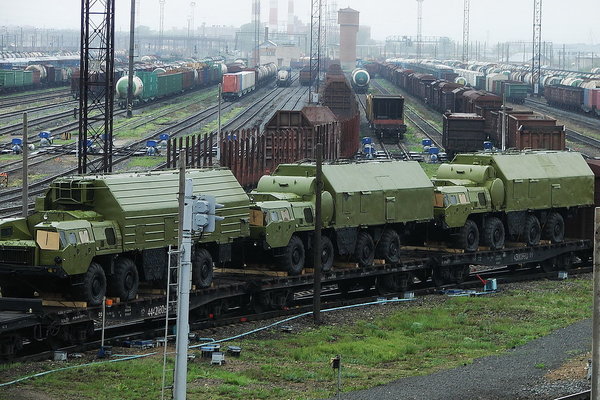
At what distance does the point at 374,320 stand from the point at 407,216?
A: 5.82m

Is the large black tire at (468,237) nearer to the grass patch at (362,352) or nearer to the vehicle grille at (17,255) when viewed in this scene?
the grass patch at (362,352)

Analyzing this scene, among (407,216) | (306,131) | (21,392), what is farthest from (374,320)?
(306,131)

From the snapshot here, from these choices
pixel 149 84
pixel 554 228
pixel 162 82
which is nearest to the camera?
pixel 554 228

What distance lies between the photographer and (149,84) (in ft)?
353

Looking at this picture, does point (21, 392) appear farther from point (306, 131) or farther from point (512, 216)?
point (306, 131)

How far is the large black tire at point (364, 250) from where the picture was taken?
3378 centimetres

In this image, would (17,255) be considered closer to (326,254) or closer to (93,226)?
(93,226)

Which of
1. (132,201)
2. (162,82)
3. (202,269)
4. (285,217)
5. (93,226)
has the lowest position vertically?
(202,269)

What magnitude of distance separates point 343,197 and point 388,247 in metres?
3.03

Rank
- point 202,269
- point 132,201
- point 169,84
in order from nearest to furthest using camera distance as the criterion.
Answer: point 132,201, point 202,269, point 169,84

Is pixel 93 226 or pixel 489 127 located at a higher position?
pixel 489 127

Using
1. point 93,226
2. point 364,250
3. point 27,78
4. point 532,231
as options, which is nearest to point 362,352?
point 93,226

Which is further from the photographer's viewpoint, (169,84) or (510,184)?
(169,84)

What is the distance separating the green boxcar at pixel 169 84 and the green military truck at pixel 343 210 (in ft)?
263
